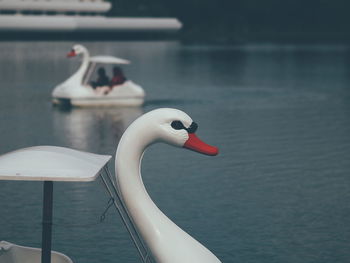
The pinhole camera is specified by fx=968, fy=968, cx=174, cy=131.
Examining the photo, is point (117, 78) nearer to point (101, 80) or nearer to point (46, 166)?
point (101, 80)

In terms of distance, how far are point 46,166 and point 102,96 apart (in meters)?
18.6

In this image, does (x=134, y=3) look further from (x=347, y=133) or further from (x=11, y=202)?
(x=11, y=202)

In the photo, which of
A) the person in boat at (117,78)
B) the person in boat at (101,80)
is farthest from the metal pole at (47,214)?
the person in boat at (101,80)

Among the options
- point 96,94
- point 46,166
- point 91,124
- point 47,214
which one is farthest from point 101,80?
point 46,166

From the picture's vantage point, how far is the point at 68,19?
9819cm

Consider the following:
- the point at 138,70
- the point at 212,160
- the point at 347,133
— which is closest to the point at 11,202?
the point at 212,160

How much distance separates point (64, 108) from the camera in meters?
24.9

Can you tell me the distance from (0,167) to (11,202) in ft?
18.1

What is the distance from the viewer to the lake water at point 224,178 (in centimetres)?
984

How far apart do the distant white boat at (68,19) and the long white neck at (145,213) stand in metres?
87.0

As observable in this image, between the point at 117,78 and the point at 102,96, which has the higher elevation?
the point at 117,78

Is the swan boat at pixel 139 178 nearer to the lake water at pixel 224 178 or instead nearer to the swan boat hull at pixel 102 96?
the lake water at pixel 224 178

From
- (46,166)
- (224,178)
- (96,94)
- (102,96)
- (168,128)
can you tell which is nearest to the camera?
(46,166)

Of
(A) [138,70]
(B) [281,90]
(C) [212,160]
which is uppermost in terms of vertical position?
(C) [212,160]
